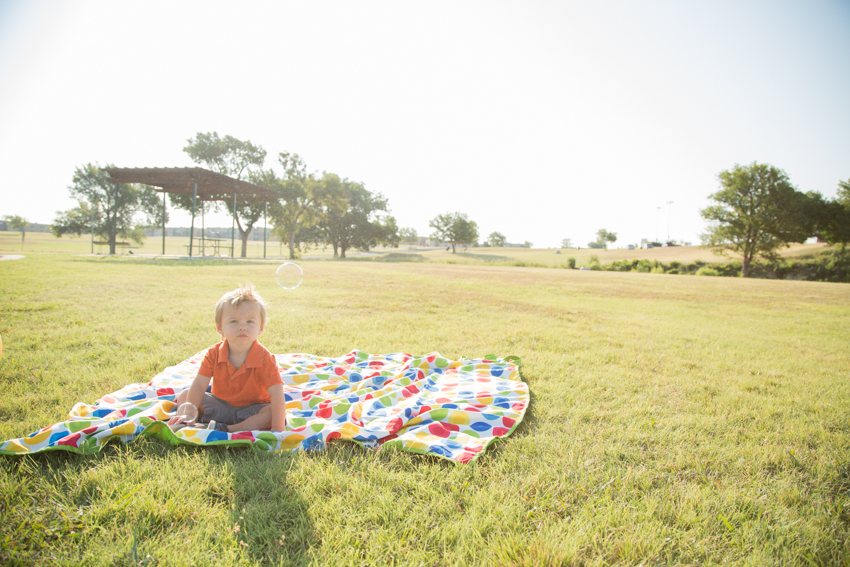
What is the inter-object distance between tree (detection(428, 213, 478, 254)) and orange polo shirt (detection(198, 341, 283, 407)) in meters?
72.1

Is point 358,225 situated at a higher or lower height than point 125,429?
higher

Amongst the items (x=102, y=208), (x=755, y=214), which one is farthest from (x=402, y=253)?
(x=755, y=214)

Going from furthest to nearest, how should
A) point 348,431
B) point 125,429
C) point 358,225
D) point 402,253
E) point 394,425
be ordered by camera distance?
1. point 402,253
2. point 358,225
3. point 394,425
4. point 348,431
5. point 125,429

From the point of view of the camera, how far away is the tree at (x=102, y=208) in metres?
36.3

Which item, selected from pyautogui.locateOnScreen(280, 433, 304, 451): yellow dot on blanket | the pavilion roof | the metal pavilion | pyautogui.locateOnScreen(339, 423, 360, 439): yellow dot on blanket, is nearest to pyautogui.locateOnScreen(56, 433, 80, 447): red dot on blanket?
pyautogui.locateOnScreen(280, 433, 304, 451): yellow dot on blanket

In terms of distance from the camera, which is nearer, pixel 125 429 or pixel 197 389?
pixel 125 429

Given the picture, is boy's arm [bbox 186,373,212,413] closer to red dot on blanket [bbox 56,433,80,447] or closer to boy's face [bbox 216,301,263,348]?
boy's face [bbox 216,301,263,348]

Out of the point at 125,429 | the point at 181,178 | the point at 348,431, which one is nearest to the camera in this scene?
the point at 125,429

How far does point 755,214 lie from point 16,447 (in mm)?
47255

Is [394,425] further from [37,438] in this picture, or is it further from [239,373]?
[37,438]

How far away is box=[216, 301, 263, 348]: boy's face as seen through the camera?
2.44 meters

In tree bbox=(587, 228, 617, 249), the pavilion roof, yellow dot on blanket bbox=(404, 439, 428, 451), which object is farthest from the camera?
tree bbox=(587, 228, 617, 249)

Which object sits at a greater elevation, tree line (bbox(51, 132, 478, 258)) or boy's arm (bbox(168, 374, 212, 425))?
tree line (bbox(51, 132, 478, 258))

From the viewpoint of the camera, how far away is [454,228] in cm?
7488
